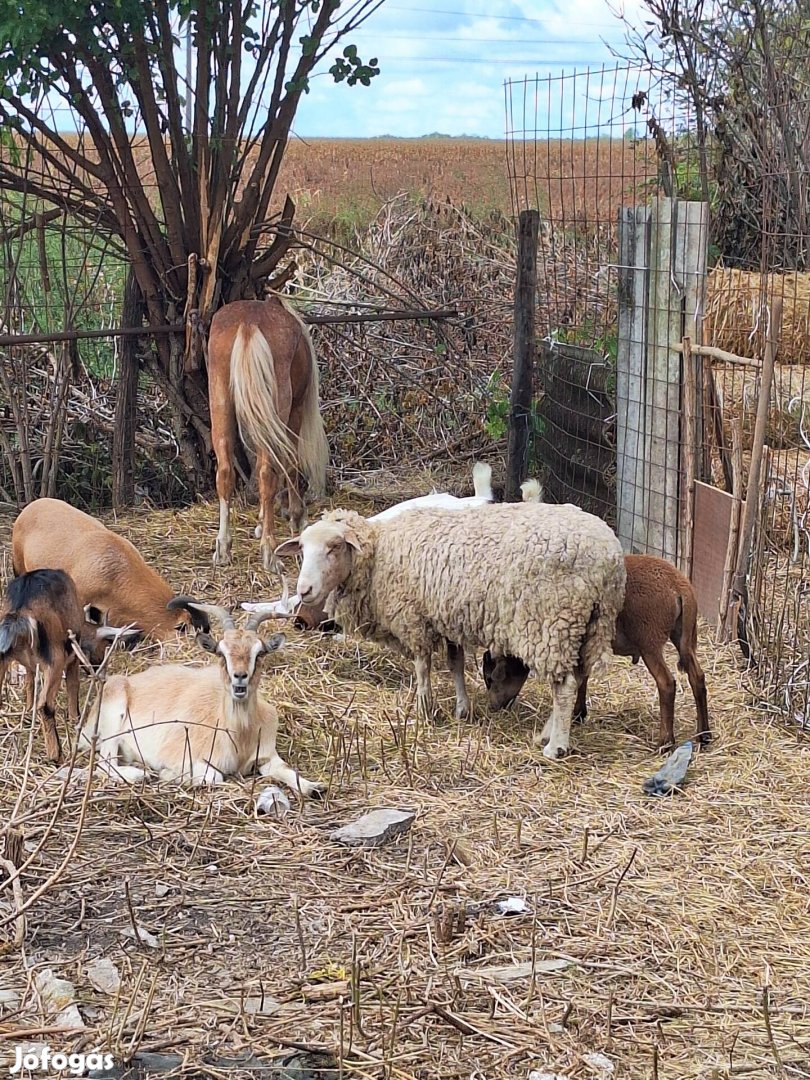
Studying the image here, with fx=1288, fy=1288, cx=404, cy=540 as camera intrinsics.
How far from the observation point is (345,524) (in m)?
6.56

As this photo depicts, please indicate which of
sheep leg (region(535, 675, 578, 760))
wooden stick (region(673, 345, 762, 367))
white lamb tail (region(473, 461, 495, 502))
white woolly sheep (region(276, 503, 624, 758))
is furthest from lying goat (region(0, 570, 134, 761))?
wooden stick (region(673, 345, 762, 367))

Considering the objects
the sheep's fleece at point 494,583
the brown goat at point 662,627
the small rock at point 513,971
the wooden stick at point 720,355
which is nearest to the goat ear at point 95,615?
the sheep's fleece at point 494,583

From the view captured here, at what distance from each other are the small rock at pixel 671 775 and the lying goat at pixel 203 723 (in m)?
1.39

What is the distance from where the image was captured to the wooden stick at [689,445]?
7492 millimetres

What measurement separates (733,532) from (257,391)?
372cm

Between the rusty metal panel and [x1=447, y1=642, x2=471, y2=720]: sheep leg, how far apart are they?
5.52ft

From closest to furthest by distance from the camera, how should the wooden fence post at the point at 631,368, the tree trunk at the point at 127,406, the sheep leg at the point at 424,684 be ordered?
the sheep leg at the point at 424,684 → the wooden fence post at the point at 631,368 → the tree trunk at the point at 127,406

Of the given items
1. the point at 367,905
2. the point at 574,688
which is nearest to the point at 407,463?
the point at 574,688

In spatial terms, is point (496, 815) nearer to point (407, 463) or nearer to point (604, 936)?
point (604, 936)

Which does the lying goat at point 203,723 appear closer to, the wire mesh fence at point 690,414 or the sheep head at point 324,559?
the sheep head at point 324,559

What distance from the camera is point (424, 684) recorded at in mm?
6449

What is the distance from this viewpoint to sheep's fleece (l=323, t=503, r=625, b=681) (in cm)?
580

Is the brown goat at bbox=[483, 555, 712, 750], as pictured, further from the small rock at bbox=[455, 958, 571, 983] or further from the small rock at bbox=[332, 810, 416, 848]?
the small rock at bbox=[455, 958, 571, 983]

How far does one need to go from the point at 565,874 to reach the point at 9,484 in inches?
288
